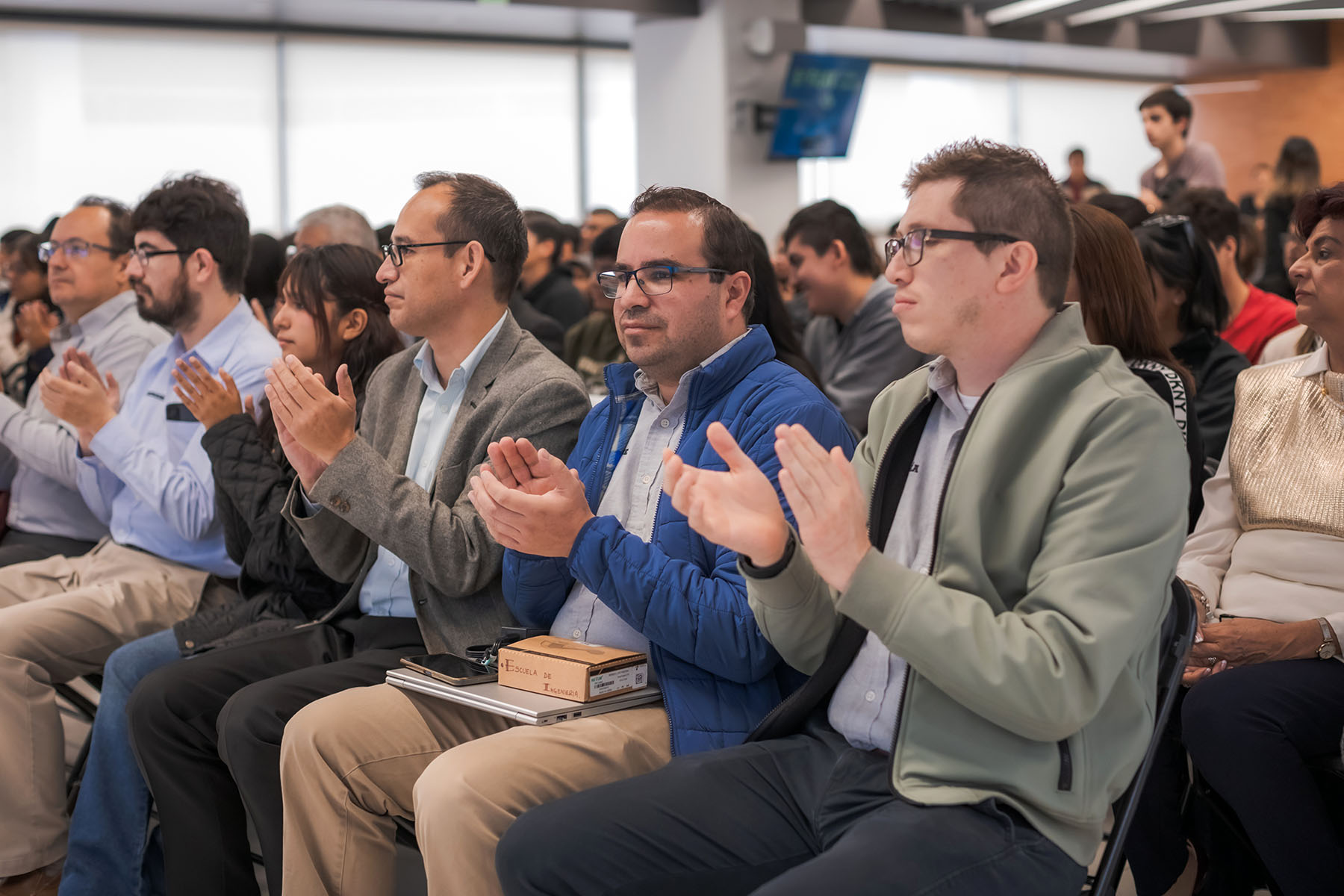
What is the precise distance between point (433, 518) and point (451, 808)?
592 millimetres

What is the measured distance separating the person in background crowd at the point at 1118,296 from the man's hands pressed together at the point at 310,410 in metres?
1.40

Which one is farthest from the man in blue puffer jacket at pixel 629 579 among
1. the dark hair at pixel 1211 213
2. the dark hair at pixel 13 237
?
the dark hair at pixel 13 237

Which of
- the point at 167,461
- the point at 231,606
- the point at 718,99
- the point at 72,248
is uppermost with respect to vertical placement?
the point at 718,99

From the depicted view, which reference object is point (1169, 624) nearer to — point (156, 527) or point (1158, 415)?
point (1158, 415)

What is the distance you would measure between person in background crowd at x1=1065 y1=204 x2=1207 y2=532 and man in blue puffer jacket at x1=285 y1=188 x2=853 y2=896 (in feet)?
2.16

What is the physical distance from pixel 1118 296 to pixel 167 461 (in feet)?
7.10

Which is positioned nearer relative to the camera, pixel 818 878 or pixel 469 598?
pixel 818 878

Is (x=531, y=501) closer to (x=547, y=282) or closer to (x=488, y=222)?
(x=488, y=222)

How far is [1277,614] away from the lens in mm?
2041

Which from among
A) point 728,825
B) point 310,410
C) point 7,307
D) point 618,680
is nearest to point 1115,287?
point 618,680

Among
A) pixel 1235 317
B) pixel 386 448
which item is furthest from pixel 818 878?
pixel 1235 317

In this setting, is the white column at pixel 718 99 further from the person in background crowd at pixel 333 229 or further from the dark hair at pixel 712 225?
the dark hair at pixel 712 225

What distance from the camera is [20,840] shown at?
2.65 metres

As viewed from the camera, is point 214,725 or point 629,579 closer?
point 629,579
